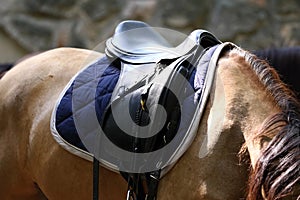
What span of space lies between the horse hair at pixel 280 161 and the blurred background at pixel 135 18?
2.40 meters

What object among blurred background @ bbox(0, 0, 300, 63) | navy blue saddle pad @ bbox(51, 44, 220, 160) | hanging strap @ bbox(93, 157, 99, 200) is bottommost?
blurred background @ bbox(0, 0, 300, 63)

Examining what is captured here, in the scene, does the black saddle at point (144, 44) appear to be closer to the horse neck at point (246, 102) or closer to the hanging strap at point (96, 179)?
the horse neck at point (246, 102)

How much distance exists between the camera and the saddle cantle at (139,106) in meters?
1.19

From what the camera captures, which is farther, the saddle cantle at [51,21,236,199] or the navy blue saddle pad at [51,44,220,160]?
the navy blue saddle pad at [51,44,220,160]

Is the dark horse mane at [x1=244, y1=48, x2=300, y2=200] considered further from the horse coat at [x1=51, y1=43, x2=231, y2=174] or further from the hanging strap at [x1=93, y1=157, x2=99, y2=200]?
the hanging strap at [x1=93, y1=157, x2=99, y2=200]

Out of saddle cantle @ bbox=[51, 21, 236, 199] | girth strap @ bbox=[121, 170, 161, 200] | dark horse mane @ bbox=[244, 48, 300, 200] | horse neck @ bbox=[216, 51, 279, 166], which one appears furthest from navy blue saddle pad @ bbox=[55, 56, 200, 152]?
dark horse mane @ bbox=[244, 48, 300, 200]

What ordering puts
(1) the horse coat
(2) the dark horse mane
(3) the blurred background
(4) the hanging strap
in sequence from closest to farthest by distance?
(2) the dark horse mane < (1) the horse coat < (4) the hanging strap < (3) the blurred background

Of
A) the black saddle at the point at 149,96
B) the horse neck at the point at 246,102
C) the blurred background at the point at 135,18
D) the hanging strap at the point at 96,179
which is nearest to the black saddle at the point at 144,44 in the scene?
the black saddle at the point at 149,96

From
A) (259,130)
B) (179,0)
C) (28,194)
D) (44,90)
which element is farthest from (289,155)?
(179,0)

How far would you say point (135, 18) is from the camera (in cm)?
374

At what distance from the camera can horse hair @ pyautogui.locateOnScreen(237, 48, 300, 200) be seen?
1000 millimetres

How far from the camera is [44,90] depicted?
1554 mm

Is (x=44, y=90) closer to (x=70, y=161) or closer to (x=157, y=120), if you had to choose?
(x=70, y=161)

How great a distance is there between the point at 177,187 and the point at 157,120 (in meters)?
0.14
